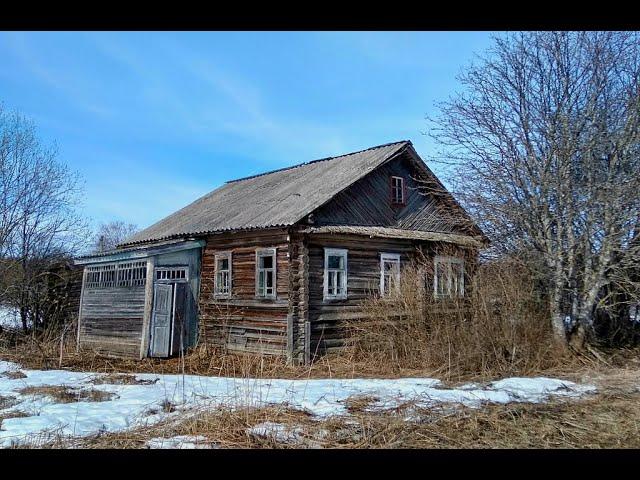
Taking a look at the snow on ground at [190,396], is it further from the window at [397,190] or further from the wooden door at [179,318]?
the window at [397,190]

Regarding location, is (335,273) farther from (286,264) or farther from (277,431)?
(277,431)

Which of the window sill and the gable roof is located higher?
the gable roof

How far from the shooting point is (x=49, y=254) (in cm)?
→ 2205

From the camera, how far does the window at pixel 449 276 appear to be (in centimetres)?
1314

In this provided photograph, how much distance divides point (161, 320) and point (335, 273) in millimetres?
5072

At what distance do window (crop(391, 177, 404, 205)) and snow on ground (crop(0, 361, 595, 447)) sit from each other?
7217 millimetres

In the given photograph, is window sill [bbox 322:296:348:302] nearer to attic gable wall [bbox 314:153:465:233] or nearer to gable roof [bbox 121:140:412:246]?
attic gable wall [bbox 314:153:465:233]

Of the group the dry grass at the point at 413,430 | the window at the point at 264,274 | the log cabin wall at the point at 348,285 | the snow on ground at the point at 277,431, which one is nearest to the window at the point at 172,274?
the window at the point at 264,274

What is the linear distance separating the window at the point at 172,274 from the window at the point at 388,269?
578 centimetres

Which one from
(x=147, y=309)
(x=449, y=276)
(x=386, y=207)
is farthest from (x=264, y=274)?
(x=449, y=276)

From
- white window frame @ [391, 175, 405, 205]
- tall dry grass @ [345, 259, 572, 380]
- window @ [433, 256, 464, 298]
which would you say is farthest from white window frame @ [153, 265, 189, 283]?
window @ [433, 256, 464, 298]

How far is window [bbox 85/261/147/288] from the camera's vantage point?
1516 centimetres
